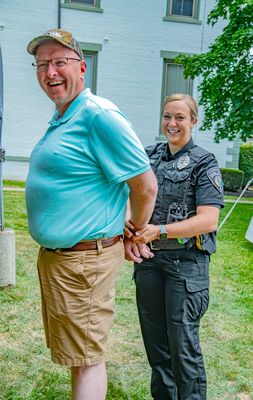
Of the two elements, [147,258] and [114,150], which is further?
[147,258]

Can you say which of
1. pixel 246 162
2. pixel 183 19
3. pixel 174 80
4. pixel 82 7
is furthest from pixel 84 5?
pixel 246 162

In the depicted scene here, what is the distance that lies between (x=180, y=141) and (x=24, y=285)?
2.96 metres

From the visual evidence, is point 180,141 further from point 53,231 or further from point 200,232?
point 53,231

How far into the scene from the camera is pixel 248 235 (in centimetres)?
732

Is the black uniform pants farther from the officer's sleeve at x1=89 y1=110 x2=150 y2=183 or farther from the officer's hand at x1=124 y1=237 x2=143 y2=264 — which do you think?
the officer's sleeve at x1=89 y1=110 x2=150 y2=183

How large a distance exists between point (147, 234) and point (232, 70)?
8552 millimetres

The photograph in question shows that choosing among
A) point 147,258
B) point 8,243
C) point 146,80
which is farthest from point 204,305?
point 146,80

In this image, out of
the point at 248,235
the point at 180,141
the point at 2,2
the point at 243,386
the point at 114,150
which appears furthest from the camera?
the point at 2,2

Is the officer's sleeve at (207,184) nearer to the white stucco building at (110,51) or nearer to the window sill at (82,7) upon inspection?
the white stucco building at (110,51)

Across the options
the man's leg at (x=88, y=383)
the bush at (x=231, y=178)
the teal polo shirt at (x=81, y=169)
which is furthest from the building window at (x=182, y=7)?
the man's leg at (x=88, y=383)

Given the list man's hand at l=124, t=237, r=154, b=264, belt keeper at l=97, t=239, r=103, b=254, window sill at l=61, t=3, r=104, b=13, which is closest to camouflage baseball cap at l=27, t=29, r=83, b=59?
belt keeper at l=97, t=239, r=103, b=254

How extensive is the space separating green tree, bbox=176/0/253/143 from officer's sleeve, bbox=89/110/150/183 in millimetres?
8225

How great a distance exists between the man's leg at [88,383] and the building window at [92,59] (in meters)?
12.3

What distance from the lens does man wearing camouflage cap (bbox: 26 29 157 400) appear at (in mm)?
1824
